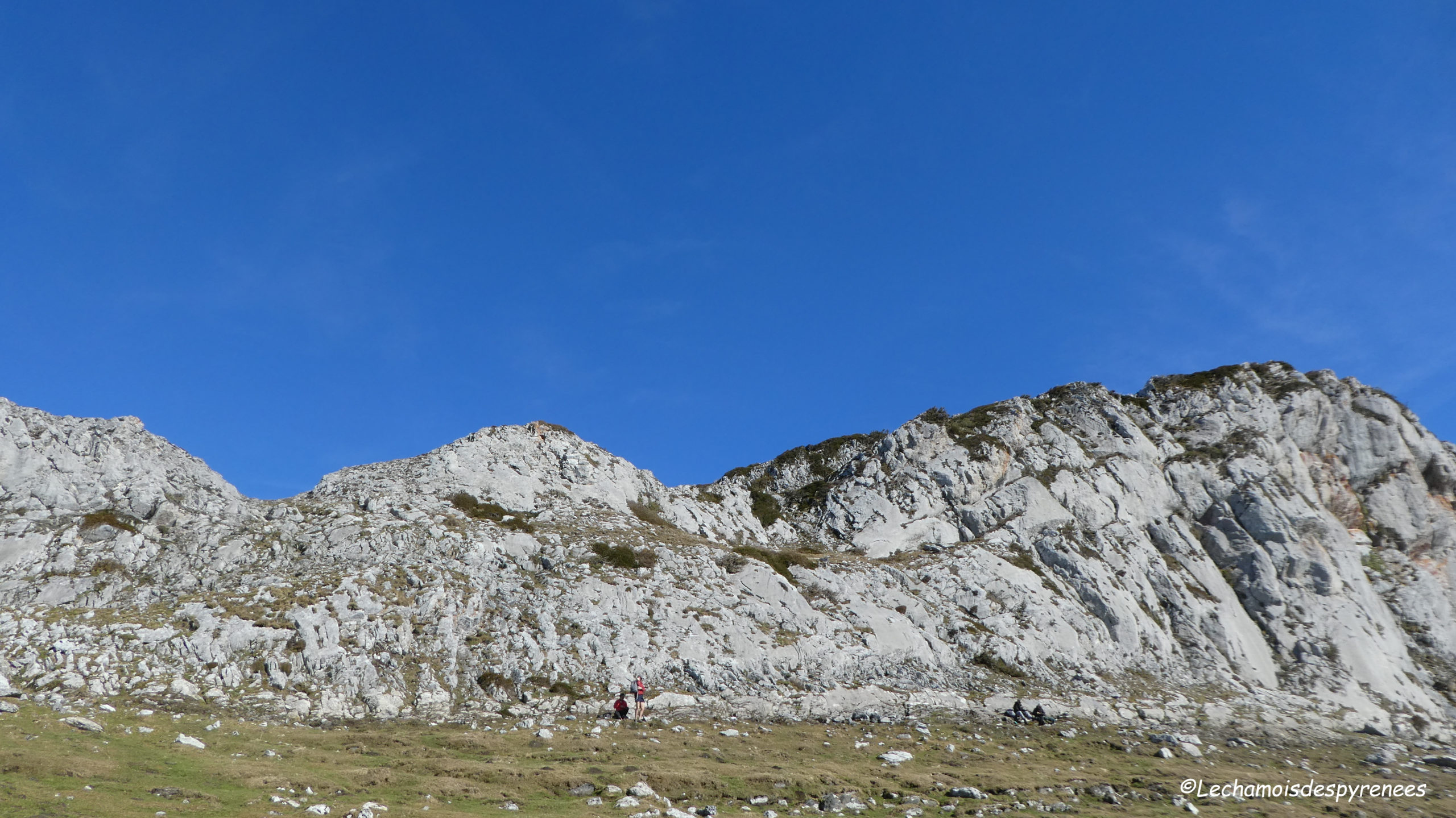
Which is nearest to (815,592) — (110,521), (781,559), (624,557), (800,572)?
(800,572)

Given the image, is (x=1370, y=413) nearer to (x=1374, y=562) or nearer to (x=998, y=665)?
(x=1374, y=562)

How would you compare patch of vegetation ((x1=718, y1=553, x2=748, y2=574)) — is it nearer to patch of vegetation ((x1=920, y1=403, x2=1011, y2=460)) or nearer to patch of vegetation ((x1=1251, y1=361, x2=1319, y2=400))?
patch of vegetation ((x1=920, y1=403, x2=1011, y2=460))

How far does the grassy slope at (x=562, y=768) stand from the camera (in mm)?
24578

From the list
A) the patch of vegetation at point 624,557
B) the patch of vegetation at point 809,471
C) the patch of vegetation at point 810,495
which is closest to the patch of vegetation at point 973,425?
the patch of vegetation at point 809,471

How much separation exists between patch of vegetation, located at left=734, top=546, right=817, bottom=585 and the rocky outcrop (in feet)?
1.40

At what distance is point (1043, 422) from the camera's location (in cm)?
9919

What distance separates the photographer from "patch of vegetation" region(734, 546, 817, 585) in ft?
219

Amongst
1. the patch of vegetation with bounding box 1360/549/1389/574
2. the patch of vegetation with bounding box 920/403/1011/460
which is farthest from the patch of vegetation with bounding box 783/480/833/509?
the patch of vegetation with bounding box 1360/549/1389/574

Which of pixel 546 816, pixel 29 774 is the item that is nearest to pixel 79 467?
pixel 29 774

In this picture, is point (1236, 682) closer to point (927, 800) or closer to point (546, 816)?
point (927, 800)

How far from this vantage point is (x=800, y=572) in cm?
6662

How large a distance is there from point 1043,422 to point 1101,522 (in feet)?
63.9

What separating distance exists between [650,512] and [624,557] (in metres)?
20.7

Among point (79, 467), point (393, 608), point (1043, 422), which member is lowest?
point (393, 608)
